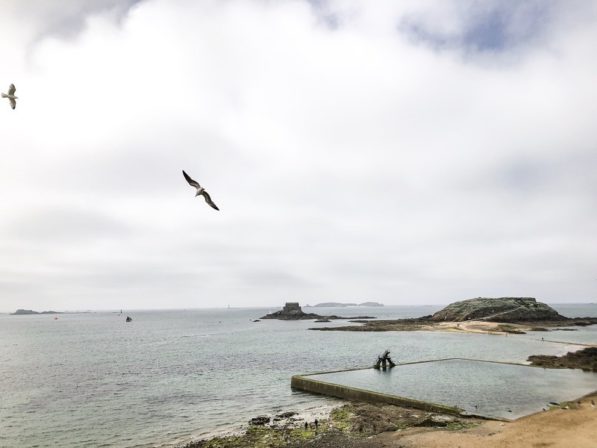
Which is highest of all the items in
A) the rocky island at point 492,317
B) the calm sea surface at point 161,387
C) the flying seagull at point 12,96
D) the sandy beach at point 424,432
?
the flying seagull at point 12,96

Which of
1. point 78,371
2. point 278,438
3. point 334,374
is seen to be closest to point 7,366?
point 78,371

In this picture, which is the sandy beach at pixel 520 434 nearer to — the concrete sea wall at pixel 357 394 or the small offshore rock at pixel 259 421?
the concrete sea wall at pixel 357 394

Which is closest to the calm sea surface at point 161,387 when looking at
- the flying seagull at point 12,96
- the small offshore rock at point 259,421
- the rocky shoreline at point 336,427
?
the small offshore rock at point 259,421

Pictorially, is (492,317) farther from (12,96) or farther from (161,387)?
(12,96)

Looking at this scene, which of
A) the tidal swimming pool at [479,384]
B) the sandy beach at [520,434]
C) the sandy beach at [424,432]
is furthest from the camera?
the tidal swimming pool at [479,384]

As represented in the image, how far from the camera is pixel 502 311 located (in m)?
118

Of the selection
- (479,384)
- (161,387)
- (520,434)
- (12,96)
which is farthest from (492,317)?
(12,96)

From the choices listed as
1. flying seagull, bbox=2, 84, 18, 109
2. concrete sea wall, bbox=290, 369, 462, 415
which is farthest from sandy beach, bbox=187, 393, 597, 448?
flying seagull, bbox=2, 84, 18, 109

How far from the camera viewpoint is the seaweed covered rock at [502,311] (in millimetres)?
116031

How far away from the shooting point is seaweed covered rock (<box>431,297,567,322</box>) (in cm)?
11603

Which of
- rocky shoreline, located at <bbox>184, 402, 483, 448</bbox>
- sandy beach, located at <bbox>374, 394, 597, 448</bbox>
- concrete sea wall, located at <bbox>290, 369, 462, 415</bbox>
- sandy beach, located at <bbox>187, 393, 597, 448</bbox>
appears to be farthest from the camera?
concrete sea wall, located at <bbox>290, 369, 462, 415</bbox>

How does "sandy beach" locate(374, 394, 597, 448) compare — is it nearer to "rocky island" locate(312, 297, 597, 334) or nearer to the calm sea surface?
the calm sea surface

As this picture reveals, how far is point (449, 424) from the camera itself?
21.7 metres

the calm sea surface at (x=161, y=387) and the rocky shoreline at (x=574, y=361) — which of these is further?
the rocky shoreline at (x=574, y=361)
